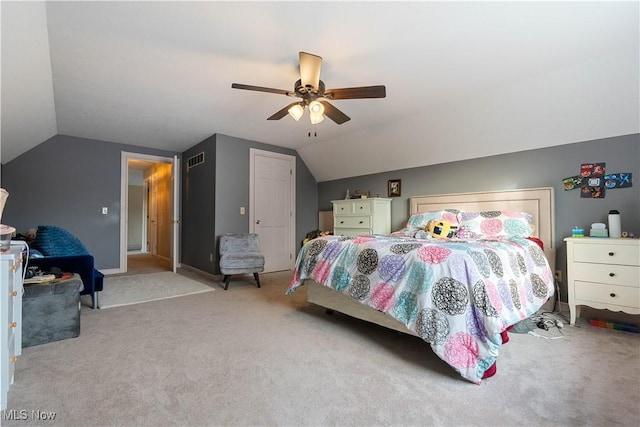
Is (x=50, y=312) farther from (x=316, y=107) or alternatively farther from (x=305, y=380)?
(x=316, y=107)

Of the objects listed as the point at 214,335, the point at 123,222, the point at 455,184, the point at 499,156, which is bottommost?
the point at 214,335

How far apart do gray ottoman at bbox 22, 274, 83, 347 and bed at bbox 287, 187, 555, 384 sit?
1.78 m

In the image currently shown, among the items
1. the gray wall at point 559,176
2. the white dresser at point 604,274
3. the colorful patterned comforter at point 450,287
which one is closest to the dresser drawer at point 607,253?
the white dresser at point 604,274

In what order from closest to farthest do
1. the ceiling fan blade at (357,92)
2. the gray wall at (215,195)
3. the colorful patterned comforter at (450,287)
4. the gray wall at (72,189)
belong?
1. the colorful patterned comforter at (450,287)
2. the ceiling fan blade at (357,92)
3. the gray wall at (72,189)
4. the gray wall at (215,195)

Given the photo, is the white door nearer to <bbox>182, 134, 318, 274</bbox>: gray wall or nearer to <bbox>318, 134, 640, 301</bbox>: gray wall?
<bbox>182, 134, 318, 274</bbox>: gray wall

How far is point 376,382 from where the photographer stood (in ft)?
5.36

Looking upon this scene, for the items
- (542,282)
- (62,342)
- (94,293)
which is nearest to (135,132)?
(94,293)

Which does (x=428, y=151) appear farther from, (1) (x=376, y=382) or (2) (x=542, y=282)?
(1) (x=376, y=382)

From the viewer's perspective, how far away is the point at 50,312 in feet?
7.13

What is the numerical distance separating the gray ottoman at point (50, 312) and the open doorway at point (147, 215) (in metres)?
2.61

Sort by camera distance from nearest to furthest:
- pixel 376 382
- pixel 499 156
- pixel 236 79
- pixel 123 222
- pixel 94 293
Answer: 1. pixel 376 382
2. pixel 236 79
3. pixel 94 293
4. pixel 499 156
5. pixel 123 222

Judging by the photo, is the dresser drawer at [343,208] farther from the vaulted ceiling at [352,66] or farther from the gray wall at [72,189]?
the gray wall at [72,189]

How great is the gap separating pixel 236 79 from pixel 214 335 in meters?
2.31

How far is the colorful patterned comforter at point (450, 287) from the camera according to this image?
1.66 metres
